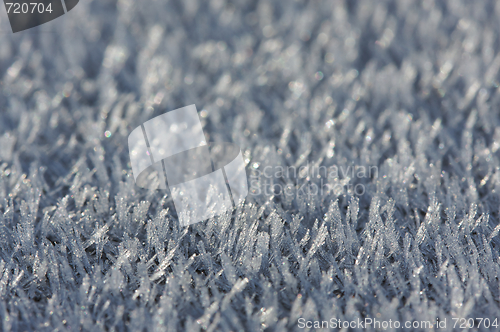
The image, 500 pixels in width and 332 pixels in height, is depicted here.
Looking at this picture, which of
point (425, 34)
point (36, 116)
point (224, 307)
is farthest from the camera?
point (425, 34)

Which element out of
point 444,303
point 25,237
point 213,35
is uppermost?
point 213,35

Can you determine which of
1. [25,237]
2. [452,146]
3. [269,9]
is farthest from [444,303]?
[269,9]

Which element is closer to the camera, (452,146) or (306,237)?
(306,237)

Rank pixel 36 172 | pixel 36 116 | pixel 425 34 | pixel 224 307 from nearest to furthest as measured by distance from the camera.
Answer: pixel 224 307
pixel 36 172
pixel 36 116
pixel 425 34

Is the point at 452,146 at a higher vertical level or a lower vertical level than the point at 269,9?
lower

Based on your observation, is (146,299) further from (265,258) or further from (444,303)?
(444,303)

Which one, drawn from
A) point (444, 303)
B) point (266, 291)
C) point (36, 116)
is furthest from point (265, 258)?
point (36, 116)
